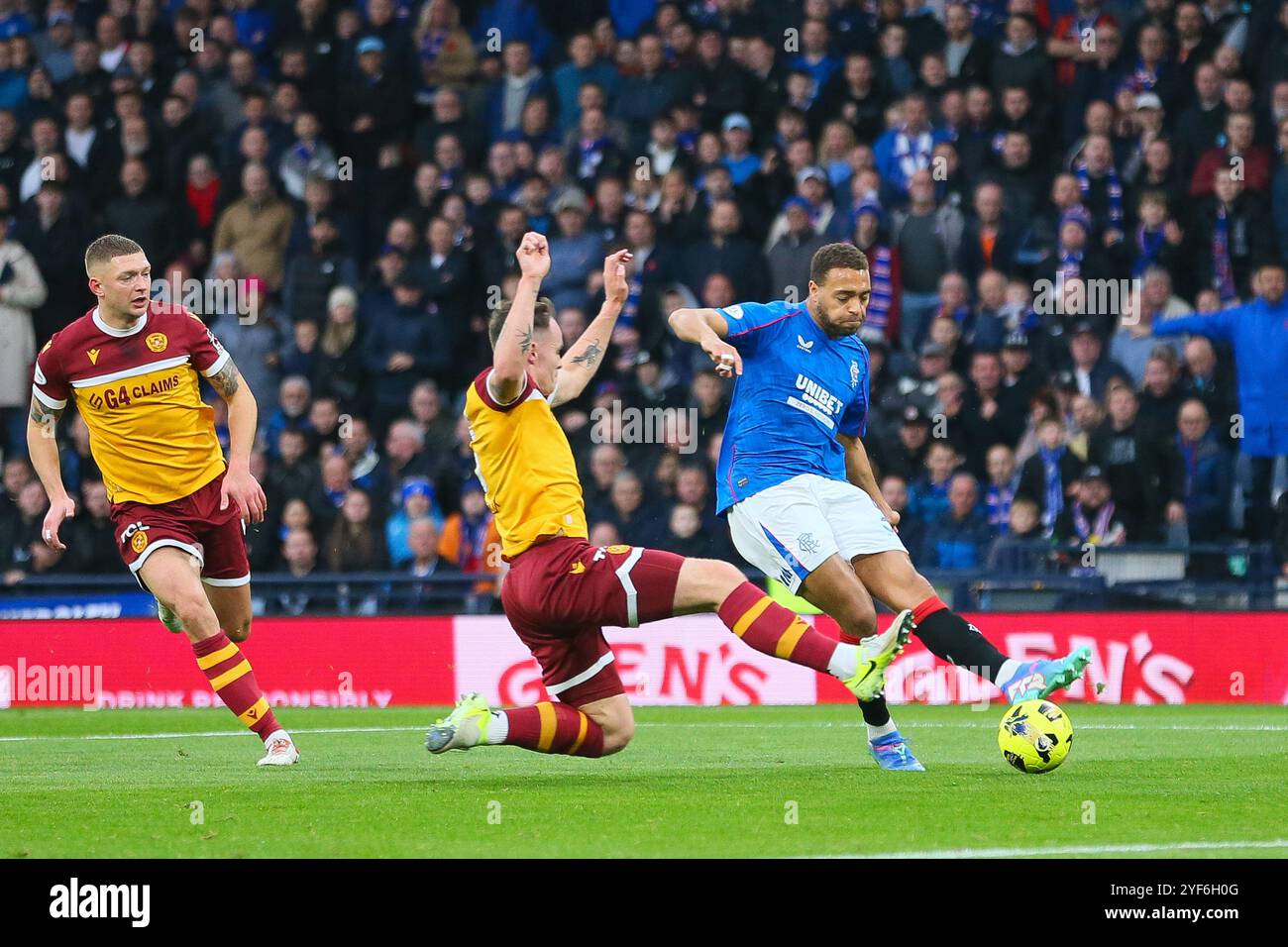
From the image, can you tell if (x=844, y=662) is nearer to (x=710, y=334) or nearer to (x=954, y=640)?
(x=954, y=640)

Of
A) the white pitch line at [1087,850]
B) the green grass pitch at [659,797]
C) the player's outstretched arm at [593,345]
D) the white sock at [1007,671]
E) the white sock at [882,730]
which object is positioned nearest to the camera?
the white pitch line at [1087,850]

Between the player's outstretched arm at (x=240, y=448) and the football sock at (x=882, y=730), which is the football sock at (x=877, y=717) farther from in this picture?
the player's outstretched arm at (x=240, y=448)

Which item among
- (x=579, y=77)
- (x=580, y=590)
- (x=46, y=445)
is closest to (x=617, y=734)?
(x=580, y=590)

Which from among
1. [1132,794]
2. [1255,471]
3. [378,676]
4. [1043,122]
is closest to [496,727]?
[1132,794]

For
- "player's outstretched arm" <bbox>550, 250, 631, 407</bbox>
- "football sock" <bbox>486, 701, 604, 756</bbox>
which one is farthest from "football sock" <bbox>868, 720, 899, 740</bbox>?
"player's outstretched arm" <bbox>550, 250, 631, 407</bbox>

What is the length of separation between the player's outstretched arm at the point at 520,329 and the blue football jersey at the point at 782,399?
1526 millimetres

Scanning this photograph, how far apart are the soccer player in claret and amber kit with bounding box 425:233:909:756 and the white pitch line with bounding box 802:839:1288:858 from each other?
58.0 inches

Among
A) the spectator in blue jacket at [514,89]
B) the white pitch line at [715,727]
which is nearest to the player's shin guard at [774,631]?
the white pitch line at [715,727]

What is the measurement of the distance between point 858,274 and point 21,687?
8884 millimetres

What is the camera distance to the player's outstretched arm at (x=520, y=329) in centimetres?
770

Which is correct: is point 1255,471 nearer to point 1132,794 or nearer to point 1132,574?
point 1132,574

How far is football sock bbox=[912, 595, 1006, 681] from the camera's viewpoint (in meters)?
8.43

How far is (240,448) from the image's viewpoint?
9500mm

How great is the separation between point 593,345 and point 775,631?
170 cm
